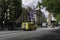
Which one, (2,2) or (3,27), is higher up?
(2,2)

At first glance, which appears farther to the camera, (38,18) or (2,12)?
(38,18)

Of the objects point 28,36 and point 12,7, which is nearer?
A: point 28,36

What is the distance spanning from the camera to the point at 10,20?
241 ft

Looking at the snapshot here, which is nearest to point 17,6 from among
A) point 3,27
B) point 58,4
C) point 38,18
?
point 3,27

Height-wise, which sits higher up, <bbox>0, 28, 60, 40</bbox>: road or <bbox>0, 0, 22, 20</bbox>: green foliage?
<bbox>0, 0, 22, 20</bbox>: green foliage

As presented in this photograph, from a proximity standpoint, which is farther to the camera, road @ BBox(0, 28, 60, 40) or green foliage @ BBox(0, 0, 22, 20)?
green foliage @ BBox(0, 0, 22, 20)

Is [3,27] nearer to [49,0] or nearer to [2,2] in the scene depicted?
[2,2]

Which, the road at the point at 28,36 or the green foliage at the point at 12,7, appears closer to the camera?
the road at the point at 28,36

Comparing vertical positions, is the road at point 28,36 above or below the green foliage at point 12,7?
below

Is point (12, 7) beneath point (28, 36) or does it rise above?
above

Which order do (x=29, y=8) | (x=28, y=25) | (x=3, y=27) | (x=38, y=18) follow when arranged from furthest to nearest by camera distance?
(x=38, y=18), (x=29, y=8), (x=3, y=27), (x=28, y=25)

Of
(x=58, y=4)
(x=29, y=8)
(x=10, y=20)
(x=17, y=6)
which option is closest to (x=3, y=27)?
(x=10, y=20)

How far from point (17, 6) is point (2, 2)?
6445 mm

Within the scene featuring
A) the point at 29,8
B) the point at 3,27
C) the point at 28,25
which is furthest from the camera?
the point at 29,8
